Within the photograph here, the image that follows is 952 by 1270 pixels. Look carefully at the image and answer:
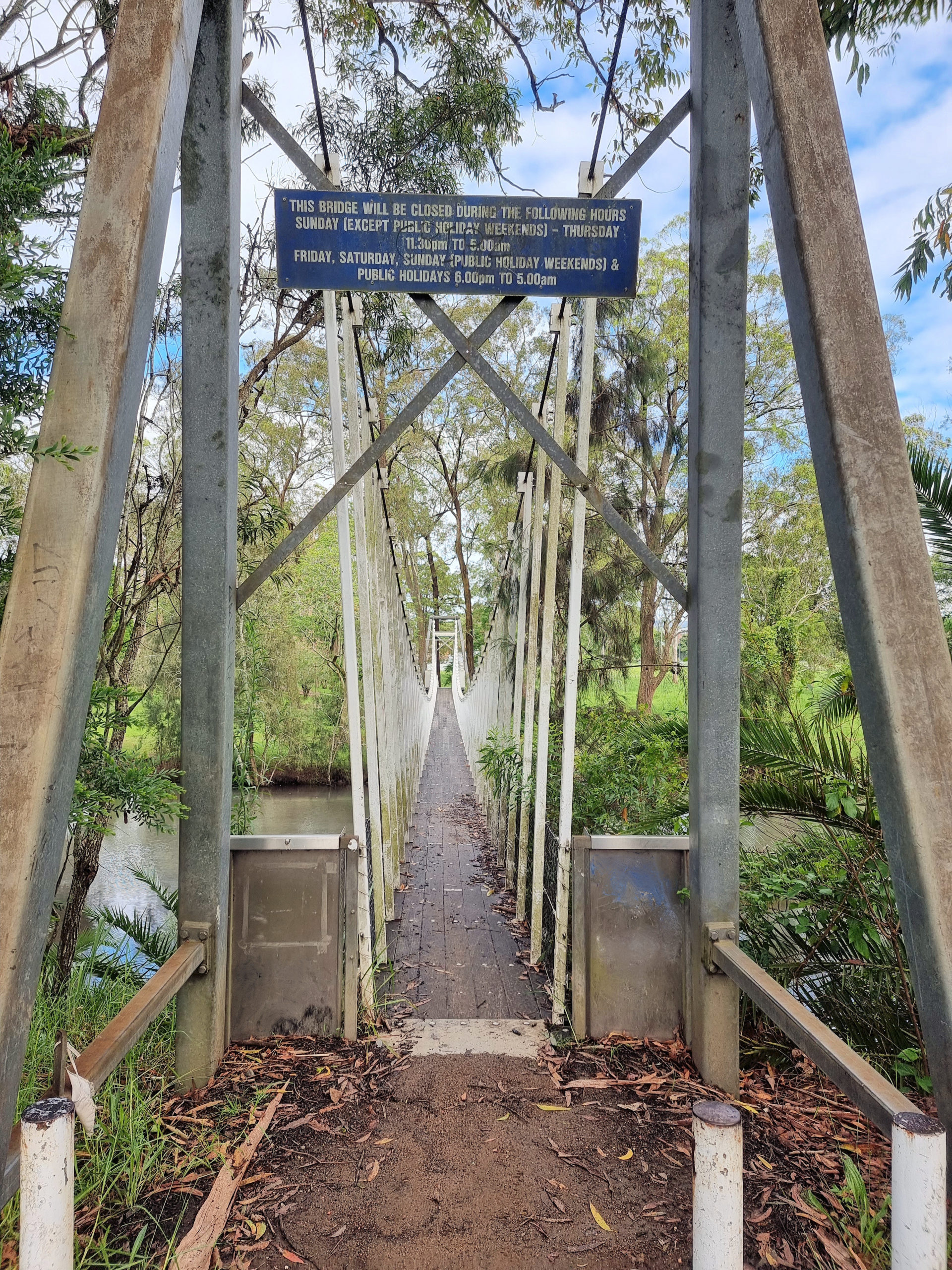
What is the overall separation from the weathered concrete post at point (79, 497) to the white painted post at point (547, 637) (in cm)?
151

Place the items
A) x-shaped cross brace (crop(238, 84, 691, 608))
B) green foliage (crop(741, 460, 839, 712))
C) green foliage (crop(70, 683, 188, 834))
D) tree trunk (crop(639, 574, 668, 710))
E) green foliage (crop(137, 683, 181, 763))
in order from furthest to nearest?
tree trunk (crop(639, 574, 668, 710))
green foliage (crop(137, 683, 181, 763))
green foliage (crop(741, 460, 839, 712))
x-shaped cross brace (crop(238, 84, 691, 608))
green foliage (crop(70, 683, 188, 834))

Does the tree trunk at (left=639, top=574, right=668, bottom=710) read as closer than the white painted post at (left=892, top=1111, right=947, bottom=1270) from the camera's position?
No

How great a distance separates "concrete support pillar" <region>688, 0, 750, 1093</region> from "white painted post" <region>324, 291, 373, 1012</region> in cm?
96

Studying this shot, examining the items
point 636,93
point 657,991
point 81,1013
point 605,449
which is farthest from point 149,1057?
point 605,449

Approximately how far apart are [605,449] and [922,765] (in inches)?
261

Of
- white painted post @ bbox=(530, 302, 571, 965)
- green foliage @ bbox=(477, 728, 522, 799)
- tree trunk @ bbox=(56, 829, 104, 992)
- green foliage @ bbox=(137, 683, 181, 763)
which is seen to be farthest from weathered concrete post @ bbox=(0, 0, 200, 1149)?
green foliage @ bbox=(137, 683, 181, 763)

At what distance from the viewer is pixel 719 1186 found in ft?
3.20

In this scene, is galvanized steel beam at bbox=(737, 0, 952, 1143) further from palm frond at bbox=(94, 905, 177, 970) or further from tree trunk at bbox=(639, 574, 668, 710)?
tree trunk at bbox=(639, 574, 668, 710)

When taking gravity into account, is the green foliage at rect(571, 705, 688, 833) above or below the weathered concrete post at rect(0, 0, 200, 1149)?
below

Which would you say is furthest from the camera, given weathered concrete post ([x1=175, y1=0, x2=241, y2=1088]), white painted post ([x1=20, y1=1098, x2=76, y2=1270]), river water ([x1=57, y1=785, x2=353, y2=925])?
river water ([x1=57, y1=785, x2=353, y2=925])

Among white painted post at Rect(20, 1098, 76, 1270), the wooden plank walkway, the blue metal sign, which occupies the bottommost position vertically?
the wooden plank walkway

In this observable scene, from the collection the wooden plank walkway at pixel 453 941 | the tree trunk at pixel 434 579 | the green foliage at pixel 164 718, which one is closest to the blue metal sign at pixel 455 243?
the wooden plank walkway at pixel 453 941

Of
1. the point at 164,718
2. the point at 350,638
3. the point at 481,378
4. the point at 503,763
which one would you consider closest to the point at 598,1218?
the point at 350,638

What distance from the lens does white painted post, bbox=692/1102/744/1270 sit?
3.16 ft
